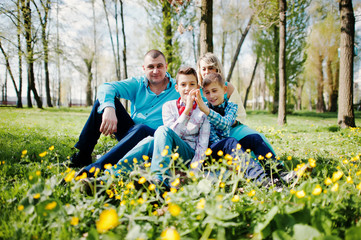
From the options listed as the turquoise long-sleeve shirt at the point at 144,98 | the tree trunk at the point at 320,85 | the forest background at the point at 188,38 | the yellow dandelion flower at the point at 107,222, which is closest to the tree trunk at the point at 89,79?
the forest background at the point at 188,38

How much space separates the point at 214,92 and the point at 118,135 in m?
1.31

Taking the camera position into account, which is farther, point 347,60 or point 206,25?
point 347,60

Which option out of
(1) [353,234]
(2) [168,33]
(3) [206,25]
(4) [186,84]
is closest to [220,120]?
(4) [186,84]

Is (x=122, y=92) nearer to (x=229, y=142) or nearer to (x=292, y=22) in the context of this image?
(x=229, y=142)

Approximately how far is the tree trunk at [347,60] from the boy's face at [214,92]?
584cm

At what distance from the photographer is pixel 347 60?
20.7ft

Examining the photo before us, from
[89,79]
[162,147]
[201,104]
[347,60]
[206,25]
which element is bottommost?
[162,147]

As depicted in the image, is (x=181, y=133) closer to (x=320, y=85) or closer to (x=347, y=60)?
(x=347, y=60)

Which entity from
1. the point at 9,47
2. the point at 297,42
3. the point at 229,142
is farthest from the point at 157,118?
the point at 297,42

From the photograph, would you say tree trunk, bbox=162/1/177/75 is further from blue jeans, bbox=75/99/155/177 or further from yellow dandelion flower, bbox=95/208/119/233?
yellow dandelion flower, bbox=95/208/119/233

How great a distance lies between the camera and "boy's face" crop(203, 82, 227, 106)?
255 cm

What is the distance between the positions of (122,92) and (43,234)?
209 cm

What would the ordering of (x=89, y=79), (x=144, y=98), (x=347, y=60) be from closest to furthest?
(x=144, y=98) < (x=347, y=60) < (x=89, y=79)

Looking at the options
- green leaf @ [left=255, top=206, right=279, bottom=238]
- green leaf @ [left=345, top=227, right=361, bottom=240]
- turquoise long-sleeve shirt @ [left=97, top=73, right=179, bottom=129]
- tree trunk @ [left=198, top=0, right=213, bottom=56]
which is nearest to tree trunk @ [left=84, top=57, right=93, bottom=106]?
tree trunk @ [left=198, top=0, right=213, bottom=56]
